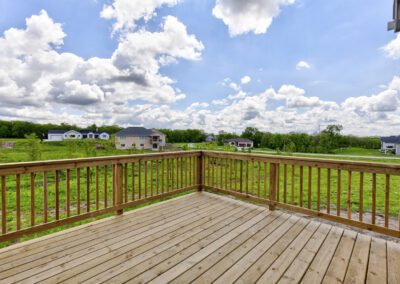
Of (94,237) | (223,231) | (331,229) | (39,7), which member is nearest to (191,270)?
(223,231)

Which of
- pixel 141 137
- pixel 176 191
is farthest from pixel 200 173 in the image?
pixel 141 137

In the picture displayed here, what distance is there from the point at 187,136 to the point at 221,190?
16845 millimetres

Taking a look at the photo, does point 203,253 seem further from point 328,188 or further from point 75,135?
point 75,135

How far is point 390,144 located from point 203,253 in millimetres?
17695

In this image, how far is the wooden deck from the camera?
1734 mm

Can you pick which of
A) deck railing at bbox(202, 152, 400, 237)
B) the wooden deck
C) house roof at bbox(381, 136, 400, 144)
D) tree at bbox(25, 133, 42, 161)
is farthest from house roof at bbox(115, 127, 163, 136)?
the wooden deck

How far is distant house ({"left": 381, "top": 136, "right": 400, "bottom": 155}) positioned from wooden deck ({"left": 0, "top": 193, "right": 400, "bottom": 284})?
14.8 m

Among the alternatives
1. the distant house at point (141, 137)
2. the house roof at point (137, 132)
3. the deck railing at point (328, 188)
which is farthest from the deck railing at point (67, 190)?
the house roof at point (137, 132)

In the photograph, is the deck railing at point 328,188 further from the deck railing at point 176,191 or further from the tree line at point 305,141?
the tree line at point 305,141

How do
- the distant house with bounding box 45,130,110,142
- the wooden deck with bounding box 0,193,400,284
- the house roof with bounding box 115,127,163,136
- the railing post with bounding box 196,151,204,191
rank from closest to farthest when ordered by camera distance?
the wooden deck with bounding box 0,193,400,284
the railing post with bounding box 196,151,204,191
the distant house with bounding box 45,130,110,142
the house roof with bounding box 115,127,163,136

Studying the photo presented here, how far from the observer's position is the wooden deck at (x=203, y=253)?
5.69 feet

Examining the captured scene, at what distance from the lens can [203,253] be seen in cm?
210

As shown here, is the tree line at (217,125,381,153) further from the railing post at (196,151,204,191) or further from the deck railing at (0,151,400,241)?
the deck railing at (0,151,400,241)

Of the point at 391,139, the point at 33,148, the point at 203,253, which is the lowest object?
the point at 203,253
